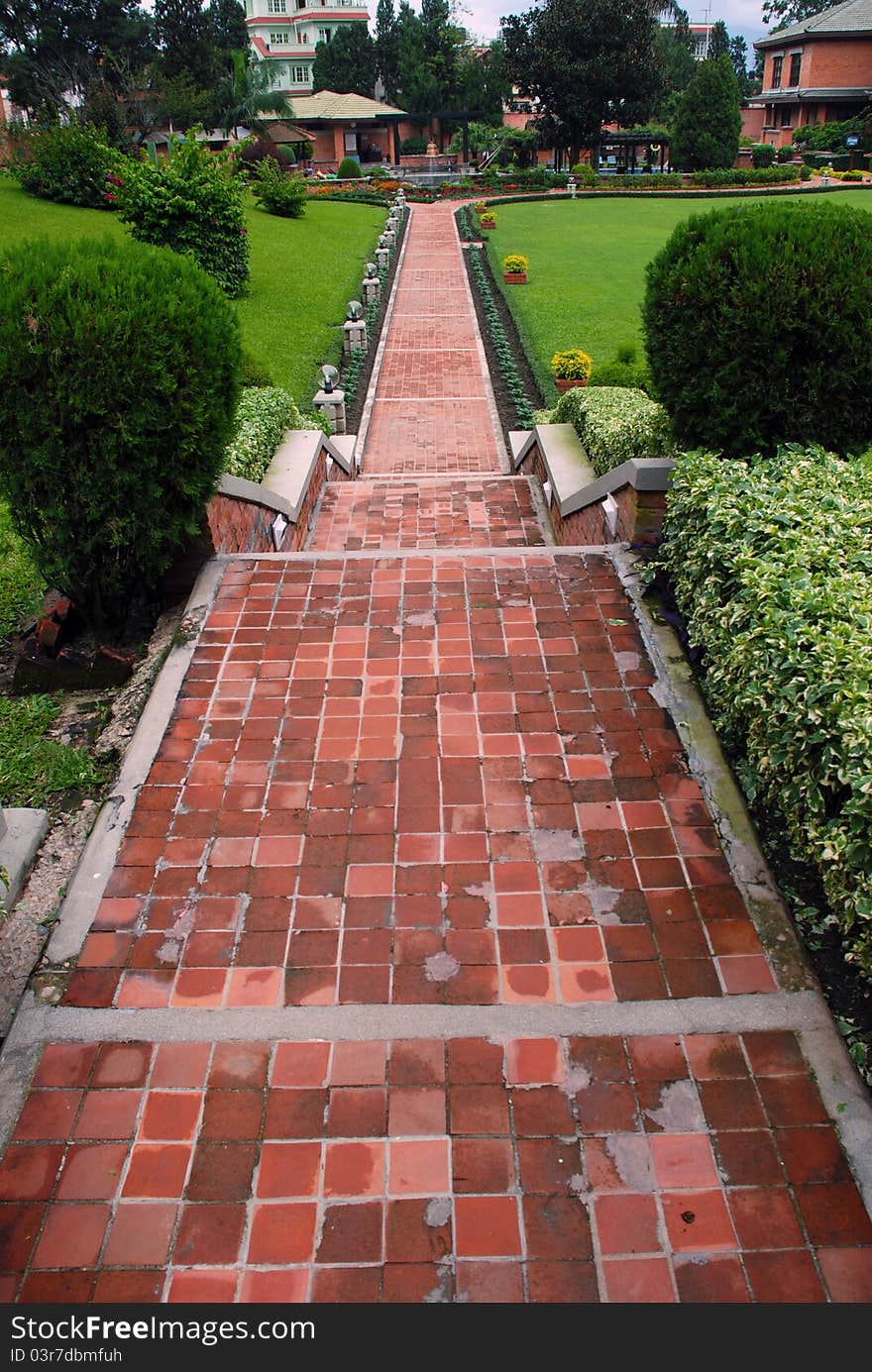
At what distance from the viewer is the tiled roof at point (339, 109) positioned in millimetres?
57375

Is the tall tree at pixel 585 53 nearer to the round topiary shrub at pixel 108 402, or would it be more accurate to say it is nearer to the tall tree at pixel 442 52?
the tall tree at pixel 442 52

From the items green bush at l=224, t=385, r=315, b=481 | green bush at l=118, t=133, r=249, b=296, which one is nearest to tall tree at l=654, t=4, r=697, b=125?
green bush at l=118, t=133, r=249, b=296

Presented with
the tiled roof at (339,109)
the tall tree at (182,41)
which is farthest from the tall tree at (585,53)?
the tall tree at (182,41)

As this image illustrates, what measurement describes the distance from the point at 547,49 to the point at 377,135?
23.2 meters

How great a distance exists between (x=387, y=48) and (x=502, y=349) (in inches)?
2836

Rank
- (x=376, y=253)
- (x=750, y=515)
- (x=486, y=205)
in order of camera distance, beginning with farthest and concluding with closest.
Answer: (x=486, y=205) < (x=376, y=253) < (x=750, y=515)

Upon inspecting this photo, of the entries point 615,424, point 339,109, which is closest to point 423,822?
point 615,424

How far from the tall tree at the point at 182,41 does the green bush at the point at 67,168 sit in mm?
33094

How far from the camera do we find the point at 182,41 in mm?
53688

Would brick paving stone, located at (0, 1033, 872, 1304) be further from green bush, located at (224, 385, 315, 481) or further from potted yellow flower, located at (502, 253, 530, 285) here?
potted yellow flower, located at (502, 253, 530, 285)

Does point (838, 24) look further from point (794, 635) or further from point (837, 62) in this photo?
point (794, 635)
